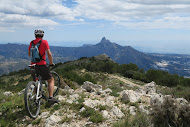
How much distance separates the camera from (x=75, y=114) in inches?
236

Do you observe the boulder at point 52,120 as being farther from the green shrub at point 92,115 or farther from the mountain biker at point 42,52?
the mountain biker at point 42,52

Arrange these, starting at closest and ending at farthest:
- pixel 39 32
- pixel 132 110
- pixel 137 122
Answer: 1. pixel 137 122
2. pixel 39 32
3. pixel 132 110

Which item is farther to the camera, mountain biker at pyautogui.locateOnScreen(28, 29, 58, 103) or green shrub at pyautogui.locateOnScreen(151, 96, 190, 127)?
mountain biker at pyautogui.locateOnScreen(28, 29, 58, 103)

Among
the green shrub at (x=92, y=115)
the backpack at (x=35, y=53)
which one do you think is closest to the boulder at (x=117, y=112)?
the green shrub at (x=92, y=115)

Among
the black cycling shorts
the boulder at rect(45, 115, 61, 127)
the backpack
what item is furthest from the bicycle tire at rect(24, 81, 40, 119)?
the backpack

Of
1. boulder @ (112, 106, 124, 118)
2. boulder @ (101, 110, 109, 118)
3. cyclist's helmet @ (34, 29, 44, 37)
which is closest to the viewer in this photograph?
boulder @ (101, 110, 109, 118)

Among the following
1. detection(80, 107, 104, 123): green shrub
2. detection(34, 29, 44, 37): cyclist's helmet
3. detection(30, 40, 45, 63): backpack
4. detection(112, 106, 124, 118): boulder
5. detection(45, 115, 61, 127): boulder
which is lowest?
detection(45, 115, 61, 127): boulder

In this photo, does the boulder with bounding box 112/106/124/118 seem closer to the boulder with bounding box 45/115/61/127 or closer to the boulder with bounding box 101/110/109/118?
the boulder with bounding box 101/110/109/118

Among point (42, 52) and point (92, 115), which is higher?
point (42, 52)

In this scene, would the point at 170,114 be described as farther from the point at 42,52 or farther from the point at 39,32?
the point at 39,32

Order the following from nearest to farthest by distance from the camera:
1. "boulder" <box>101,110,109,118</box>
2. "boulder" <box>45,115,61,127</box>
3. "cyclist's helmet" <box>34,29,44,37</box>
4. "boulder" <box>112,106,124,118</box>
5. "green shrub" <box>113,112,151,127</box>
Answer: "green shrub" <box>113,112,151,127</box>
"boulder" <box>45,115,61,127</box>
"boulder" <box>101,110,109,118</box>
"boulder" <box>112,106,124,118</box>
"cyclist's helmet" <box>34,29,44,37</box>

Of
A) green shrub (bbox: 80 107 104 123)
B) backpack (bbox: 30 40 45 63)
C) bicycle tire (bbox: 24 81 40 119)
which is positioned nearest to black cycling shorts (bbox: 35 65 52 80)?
backpack (bbox: 30 40 45 63)

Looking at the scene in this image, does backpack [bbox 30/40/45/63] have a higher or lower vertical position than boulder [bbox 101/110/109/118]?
higher

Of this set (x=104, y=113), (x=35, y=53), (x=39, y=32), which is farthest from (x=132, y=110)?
(x=39, y=32)
